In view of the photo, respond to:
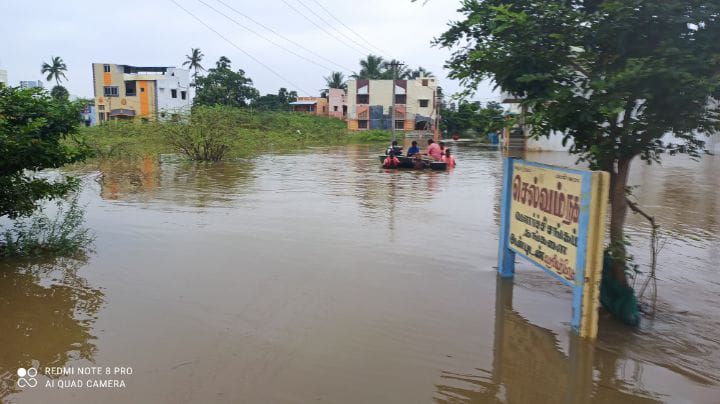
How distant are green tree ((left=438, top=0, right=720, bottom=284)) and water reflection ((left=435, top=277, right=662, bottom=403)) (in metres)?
1.13

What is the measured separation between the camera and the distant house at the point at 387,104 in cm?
6419

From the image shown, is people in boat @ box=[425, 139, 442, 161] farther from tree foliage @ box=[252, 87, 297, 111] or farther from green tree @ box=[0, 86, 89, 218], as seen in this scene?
tree foliage @ box=[252, 87, 297, 111]

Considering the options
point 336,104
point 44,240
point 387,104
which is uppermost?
point 336,104

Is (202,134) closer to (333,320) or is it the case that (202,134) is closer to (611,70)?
(333,320)

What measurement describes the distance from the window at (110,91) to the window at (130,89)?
1.11 metres

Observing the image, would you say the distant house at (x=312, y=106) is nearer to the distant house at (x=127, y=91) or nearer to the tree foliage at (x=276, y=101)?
the tree foliage at (x=276, y=101)

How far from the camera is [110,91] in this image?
189 ft

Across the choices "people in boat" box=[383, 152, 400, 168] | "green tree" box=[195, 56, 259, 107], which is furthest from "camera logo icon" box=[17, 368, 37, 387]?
"green tree" box=[195, 56, 259, 107]

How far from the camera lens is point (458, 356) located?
461cm

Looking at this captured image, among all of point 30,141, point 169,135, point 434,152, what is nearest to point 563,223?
point 30,141

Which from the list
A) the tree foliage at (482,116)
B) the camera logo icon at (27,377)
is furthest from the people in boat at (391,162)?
the camera logo icon at (27,377)

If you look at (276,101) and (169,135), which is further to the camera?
(276,101)

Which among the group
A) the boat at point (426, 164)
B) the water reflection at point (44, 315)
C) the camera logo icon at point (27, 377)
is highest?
the boat at point (426, 164)

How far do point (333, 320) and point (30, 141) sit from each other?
13.9 ft
